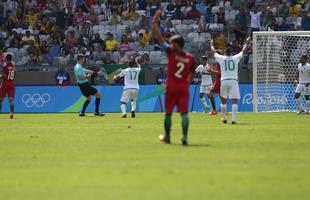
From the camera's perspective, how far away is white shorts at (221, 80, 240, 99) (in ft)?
80.2

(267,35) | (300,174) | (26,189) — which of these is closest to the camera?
(26,189)

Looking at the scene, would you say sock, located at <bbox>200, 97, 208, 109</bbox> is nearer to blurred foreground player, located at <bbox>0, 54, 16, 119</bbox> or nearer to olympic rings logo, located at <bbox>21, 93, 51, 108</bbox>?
olympic rings logo, located at <bbox>21, 93, 51, 108</bbox>

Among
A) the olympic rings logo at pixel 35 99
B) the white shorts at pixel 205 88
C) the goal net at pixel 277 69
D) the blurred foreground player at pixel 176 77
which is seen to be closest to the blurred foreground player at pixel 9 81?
the olympic rings logo at pixel 35 99

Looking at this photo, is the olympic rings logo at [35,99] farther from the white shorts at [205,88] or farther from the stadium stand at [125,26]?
the white shorts at [205,88]

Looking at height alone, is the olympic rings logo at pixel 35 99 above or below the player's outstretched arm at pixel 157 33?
below

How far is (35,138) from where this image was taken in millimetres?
18812

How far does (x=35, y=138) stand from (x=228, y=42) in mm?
21030

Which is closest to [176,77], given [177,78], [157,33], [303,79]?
[177,78]

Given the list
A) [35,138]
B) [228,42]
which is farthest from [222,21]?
[35,138]

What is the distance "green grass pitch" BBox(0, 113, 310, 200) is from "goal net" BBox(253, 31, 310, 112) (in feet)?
47.2

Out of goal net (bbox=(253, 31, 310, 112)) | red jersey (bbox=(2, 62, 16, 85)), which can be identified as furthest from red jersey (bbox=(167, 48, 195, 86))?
goal net (bbox=(253, 31, 310, 112))

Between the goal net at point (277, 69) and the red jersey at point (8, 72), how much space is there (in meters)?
10.4

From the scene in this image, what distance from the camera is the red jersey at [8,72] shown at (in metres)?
30.8

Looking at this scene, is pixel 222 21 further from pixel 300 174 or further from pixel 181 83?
pixel 300 174
